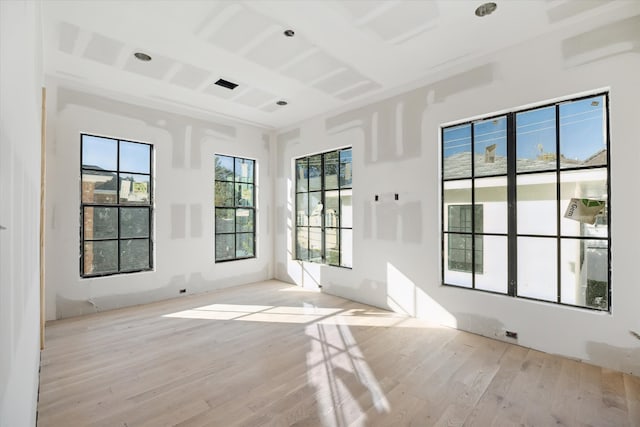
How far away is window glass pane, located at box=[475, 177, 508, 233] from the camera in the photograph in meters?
3.30

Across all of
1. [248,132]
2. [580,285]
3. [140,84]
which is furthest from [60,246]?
[580,285]

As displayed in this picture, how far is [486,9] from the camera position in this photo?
2.58 metres

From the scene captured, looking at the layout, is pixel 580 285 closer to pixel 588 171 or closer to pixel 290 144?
pixel 588 171

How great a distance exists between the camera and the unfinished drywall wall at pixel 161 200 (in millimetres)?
3773

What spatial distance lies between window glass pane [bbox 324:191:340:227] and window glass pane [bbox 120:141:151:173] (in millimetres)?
2862

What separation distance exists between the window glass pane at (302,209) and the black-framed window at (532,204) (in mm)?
2582

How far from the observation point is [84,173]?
13.3 ft

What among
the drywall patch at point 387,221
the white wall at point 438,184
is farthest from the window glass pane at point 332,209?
the drywall patch at point 387,221

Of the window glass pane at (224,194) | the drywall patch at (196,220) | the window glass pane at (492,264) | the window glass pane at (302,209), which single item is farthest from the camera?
the window glass pane at (302,209)

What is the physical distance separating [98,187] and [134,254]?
41.8 inches

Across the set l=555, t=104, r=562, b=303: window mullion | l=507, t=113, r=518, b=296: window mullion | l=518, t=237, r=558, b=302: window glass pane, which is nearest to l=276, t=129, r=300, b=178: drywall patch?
l=507, t=113, r=518, b=296: window mullion

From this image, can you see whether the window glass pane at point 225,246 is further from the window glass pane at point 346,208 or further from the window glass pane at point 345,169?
the window glass pane at point 345,169

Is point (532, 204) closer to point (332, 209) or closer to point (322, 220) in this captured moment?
point (332, 209)

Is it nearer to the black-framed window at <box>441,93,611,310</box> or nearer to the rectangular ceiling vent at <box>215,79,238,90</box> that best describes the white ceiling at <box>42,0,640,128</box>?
the rectangular ceiling vent at <box>215,79,238,90</box>
